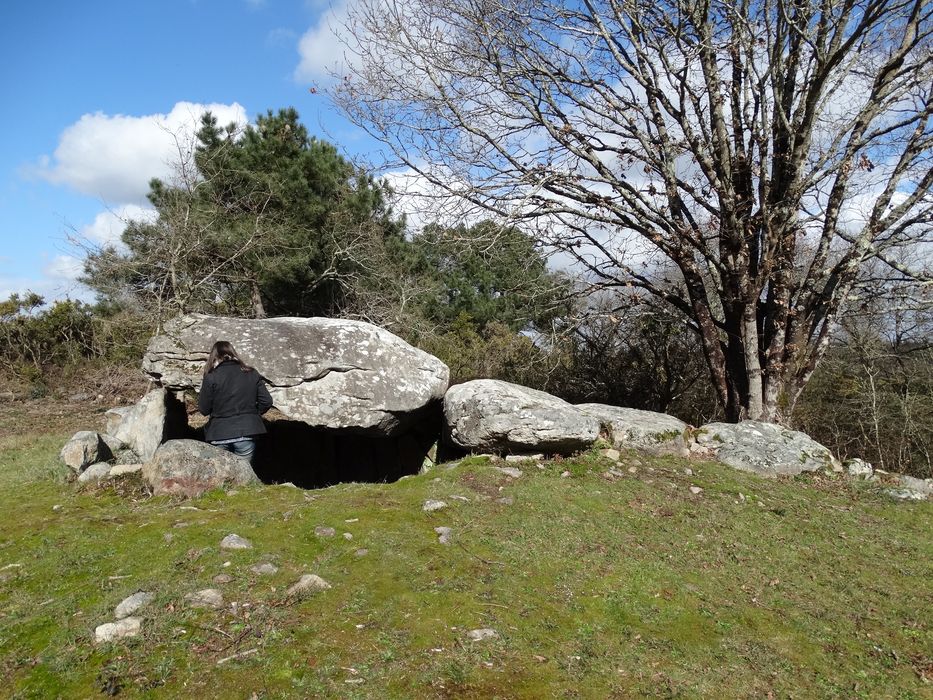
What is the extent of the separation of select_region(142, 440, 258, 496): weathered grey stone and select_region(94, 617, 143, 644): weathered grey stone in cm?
270

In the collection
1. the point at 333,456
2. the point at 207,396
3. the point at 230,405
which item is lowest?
the point at 333,456

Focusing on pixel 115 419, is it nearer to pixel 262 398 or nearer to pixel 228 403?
pixel 228 403

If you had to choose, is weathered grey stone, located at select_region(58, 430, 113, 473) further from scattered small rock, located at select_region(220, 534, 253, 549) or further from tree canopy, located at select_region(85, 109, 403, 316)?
tree canopy, located at select_region(85, 109, 403, 316)

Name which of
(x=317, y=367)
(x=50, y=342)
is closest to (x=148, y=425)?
(x=317, y=367)

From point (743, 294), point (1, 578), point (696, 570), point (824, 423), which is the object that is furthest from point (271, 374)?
point (824, 423)

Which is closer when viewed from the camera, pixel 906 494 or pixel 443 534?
pixel 443 534

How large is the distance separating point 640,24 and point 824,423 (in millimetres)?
10420

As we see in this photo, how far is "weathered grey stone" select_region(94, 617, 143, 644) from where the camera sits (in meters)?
3.67

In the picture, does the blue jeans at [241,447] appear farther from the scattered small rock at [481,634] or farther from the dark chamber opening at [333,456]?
the scattered small rock at [481,634]

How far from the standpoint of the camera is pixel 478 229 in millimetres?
10047

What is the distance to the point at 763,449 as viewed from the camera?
27.6ft

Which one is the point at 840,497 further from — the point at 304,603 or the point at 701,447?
the point at 304,603

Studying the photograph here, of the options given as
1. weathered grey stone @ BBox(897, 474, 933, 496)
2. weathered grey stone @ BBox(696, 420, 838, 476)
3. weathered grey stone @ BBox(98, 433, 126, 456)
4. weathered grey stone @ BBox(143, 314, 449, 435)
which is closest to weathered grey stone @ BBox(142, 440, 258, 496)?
weathered grey stone @ BBox(98, 433, 126, 456)

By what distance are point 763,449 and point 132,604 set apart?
7.53 meters
